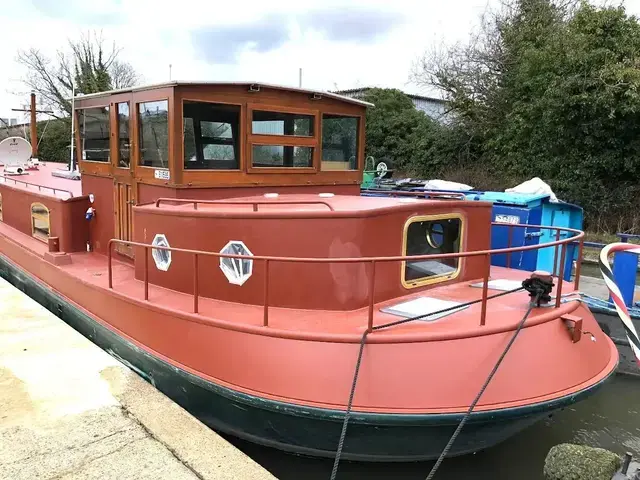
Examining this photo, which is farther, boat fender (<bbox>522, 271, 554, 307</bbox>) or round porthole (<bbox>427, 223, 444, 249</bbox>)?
round porthole (<bbox>427, 223, 444, 249</bbox>)

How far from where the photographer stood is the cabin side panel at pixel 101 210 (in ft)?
20.1

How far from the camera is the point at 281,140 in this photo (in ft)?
17.2

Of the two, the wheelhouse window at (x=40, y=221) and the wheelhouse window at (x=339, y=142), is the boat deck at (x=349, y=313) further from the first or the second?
the wheelhouse window at (x=40, y=221)

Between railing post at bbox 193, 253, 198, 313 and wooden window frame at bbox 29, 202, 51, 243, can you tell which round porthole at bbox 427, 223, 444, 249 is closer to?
railing post at bbox 193, 253, 198, 313

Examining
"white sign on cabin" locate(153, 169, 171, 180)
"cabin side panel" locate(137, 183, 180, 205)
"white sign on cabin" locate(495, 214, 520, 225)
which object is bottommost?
"white sign on cabin" locate(495, 214, 520, 225)

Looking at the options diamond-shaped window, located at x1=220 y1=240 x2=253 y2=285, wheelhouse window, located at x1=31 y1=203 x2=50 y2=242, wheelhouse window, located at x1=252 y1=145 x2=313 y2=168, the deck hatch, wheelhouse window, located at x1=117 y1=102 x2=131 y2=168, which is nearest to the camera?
the deck hatch

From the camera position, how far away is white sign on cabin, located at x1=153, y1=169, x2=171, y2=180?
4.93 metres

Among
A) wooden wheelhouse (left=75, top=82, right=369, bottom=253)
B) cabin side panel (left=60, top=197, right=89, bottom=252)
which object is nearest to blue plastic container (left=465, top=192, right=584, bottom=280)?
wooden wheelhouse (left=75, top=82, right=369, bottom=253)

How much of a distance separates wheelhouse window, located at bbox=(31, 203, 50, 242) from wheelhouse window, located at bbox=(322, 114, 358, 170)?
12.6 feet

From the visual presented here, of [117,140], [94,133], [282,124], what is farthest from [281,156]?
[94,133]

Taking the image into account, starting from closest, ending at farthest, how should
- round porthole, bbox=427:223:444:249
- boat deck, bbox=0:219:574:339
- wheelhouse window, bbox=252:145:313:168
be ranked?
boat deck, bbox=0:219:574:339, round porthole, bbox=427:223:444:249, wheelhouse window, bbox=252:145:313:168

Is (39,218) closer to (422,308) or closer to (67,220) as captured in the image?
(67,220)

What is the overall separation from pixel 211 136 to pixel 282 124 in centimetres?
75

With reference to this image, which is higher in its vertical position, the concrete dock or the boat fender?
the boat fender
